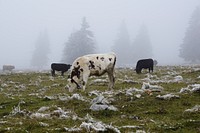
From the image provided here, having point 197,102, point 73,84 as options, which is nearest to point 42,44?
point 73,84

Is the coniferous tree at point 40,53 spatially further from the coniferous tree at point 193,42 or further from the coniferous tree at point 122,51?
the coniferous tree at point 193,42

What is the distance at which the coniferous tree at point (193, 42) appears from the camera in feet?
313

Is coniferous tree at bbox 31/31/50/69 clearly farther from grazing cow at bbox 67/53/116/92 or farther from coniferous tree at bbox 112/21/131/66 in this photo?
grazing cow at bbox 67/53/116/92

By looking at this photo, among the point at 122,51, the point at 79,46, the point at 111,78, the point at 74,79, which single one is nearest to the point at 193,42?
the point at 122,51

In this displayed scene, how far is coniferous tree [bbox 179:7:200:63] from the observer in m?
95.2

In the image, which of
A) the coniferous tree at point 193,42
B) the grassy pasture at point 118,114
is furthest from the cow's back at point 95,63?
the coniferous tree at point 193,42

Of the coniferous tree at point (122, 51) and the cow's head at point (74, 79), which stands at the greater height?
the cow's head at point (74, 79)

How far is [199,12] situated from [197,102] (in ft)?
294

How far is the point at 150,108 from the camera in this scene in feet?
54.9

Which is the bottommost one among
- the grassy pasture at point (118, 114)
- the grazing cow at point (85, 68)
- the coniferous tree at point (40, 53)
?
the coniferous tree at point (40, 53)

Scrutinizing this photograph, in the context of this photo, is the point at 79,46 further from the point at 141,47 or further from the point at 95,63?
the point at 95,63

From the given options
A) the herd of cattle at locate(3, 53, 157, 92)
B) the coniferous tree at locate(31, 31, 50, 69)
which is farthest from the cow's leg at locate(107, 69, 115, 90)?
the coniferous tree at locate(31, 31, 50, 69)

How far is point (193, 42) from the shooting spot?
9644 cm

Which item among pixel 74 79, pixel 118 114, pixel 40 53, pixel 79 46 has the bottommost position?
pixel 40 53
